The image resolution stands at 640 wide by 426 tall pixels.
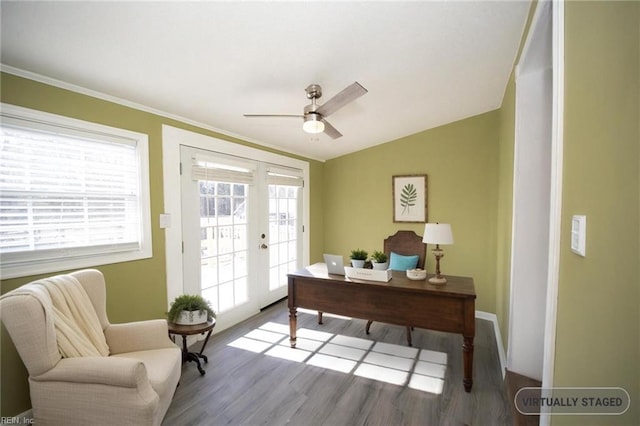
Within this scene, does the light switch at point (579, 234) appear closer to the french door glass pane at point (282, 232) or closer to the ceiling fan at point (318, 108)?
the ceiling fan at point (318, 108)

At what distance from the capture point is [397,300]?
2439mm

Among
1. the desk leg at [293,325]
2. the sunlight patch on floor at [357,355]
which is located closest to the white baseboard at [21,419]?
the sunlight patch on floor at [357,355]

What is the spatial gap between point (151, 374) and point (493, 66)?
3392mm

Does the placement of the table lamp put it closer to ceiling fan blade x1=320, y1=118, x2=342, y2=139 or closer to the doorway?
the doorway

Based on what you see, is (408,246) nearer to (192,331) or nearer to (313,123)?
(313,123)

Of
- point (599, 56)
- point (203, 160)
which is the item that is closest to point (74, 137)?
point (203, 160)

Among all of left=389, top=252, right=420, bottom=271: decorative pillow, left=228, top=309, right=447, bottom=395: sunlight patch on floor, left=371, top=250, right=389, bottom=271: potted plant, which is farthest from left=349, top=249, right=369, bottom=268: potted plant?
left=228, top=309, right=447, bottom=395: sunlight patch on floor

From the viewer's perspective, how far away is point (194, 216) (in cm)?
299

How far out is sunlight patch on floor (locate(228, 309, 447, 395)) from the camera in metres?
2.42

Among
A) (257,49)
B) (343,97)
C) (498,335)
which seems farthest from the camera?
(498,335)

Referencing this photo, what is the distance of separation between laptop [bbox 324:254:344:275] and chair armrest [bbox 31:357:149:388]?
5.50 feet

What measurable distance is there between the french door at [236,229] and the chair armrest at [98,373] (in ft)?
4.59

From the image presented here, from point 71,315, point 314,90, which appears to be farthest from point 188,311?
point 314,90

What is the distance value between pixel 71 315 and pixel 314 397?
66.9 inches
